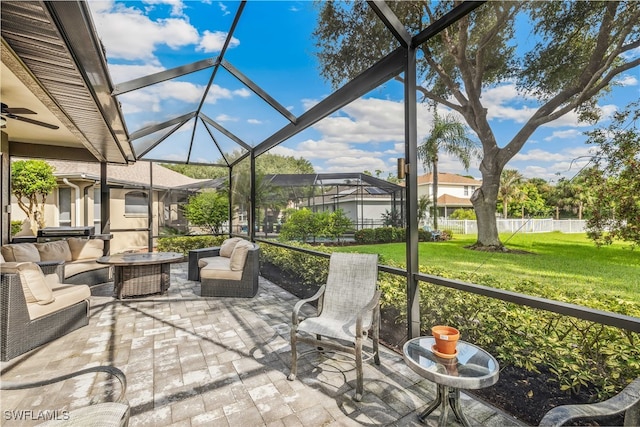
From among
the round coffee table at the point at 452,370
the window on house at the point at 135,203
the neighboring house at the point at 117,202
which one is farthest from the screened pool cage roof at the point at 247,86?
the window on house at the point at 135,203

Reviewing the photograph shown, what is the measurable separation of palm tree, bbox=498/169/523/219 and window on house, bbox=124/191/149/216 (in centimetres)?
1211

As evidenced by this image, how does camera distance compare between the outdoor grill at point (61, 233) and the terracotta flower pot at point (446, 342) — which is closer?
the terracotta flower pot at point (446, 342)

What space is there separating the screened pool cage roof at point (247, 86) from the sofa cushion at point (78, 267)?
2693 mm

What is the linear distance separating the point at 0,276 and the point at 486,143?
17.1 feet

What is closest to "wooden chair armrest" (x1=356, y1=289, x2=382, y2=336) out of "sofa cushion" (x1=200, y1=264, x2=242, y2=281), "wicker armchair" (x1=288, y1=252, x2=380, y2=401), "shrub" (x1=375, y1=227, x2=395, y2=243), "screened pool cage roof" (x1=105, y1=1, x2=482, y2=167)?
"wicker armchair" (x1=288, y1=252, x2=380, y2=401)

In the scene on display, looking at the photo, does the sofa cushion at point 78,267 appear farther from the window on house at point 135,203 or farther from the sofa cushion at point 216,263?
the window on house at point 135,203

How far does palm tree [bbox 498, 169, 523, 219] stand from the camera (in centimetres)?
278

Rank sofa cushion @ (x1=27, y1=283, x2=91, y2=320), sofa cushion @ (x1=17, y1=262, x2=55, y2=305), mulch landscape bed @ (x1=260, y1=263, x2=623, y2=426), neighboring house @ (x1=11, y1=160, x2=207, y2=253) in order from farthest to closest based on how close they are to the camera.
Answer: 1. neighboring house @ (x1=11, y1=160, x2=207, y2=253)
2. sofa cushion @ (x1=27, y1=283, x2=91, y2=320)
3. sofa cushion @ (x1=17, y1=262, x2=55, y2=305)
4. mulch landscape bed @ (x1=260, y1=263, x2=623, y2=426)

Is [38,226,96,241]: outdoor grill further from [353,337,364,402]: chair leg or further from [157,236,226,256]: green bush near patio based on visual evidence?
[353,337,364,402]: chair leg

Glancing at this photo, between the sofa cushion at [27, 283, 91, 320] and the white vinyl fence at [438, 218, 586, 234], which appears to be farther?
the sofa cushion at [27, 283, 91, 320]

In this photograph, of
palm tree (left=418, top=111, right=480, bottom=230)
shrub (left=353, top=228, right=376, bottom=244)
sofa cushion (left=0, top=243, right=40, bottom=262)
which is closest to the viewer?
palm tree (left=418, top=111, right=480, bottom=230)

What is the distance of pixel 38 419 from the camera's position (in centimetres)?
212

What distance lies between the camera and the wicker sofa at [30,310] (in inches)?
118

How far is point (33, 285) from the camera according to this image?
321cm
